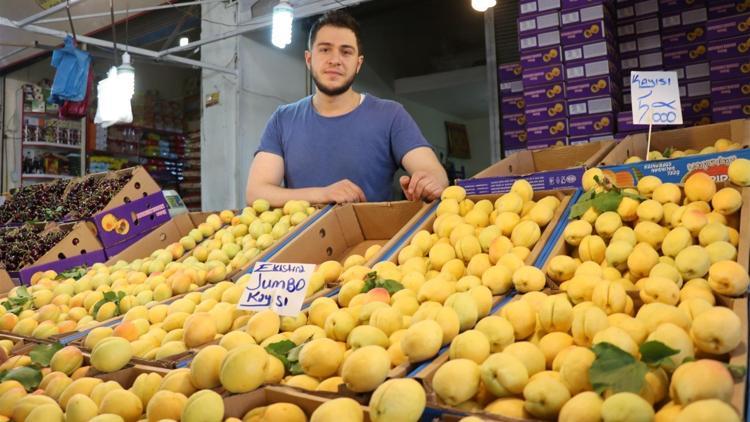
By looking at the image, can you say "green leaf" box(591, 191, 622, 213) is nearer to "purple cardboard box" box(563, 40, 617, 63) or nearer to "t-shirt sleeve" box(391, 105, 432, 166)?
"t-shirt sleeve" box(391, 105, 432, 166)

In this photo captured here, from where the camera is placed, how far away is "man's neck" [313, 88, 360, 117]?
282cm

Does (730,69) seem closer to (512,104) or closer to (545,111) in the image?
(545,111)

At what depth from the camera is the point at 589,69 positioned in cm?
432

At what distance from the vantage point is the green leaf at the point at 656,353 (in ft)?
2.48

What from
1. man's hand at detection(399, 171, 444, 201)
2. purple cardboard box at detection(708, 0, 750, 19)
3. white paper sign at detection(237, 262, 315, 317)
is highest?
purple cardboard box at detection(708, 0, 750, 19)

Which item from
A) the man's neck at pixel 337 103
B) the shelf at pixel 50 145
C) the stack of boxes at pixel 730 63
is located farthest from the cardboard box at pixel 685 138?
the shelf at pixel 50 145

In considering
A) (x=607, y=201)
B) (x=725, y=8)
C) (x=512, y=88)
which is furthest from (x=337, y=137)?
(x=725, y=8)

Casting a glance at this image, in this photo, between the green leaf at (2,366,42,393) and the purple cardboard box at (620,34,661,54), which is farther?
the purple cardboard box at (620,34,661,54)

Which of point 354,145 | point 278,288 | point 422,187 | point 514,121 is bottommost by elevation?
point 278,288

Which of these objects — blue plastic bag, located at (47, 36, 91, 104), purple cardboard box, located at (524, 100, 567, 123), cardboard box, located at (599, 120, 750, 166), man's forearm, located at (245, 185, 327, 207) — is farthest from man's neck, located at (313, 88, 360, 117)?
blue plastic bag, located at (47, 36, 91, 104)

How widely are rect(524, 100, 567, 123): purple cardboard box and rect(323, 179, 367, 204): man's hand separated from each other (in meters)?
2.61

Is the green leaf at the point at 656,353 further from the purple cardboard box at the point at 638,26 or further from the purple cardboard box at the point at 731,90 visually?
the purple cardboard box at the point at 638,26

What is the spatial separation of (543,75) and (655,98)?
8.00 ft

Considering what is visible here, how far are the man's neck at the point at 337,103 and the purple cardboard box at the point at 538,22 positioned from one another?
7.51ft
